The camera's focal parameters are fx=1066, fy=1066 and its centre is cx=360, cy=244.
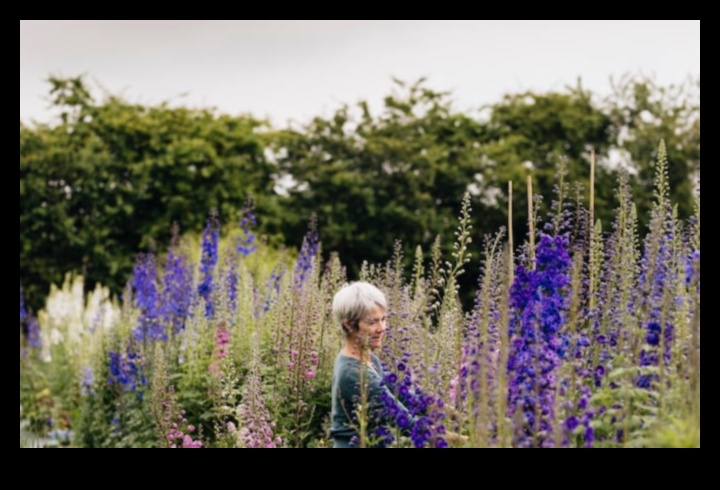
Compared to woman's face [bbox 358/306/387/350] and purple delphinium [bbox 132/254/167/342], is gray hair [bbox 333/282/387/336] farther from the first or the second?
purple delphinium [bbox 132/254/167/342]

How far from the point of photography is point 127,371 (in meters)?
9.20

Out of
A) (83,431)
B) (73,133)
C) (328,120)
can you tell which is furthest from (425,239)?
(83,431)

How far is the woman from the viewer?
455 cm

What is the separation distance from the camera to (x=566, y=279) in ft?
14.8

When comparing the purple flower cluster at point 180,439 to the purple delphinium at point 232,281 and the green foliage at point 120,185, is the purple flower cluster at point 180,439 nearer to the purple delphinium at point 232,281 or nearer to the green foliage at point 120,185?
the purple delphinium at point 232,281

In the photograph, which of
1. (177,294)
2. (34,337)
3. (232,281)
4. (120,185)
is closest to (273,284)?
(232,281)

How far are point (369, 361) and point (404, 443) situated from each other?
0.39 meters

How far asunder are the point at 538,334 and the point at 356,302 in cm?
82

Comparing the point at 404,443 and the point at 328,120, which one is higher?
the point at 328,120

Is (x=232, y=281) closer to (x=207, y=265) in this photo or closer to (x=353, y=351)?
(x=207, y=265)

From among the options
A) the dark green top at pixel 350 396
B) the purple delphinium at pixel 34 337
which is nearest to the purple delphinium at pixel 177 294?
the purple delphinium at pixel 34 337

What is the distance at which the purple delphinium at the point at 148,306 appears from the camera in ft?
31.1

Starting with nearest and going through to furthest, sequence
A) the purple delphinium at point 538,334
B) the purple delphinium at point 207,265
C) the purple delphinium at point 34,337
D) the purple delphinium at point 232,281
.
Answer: the purple delphinium at point 538,334
the purple delphinium at point 232,281
the purple delphinium at point 207,265
the purple delphinium at point 34,337
